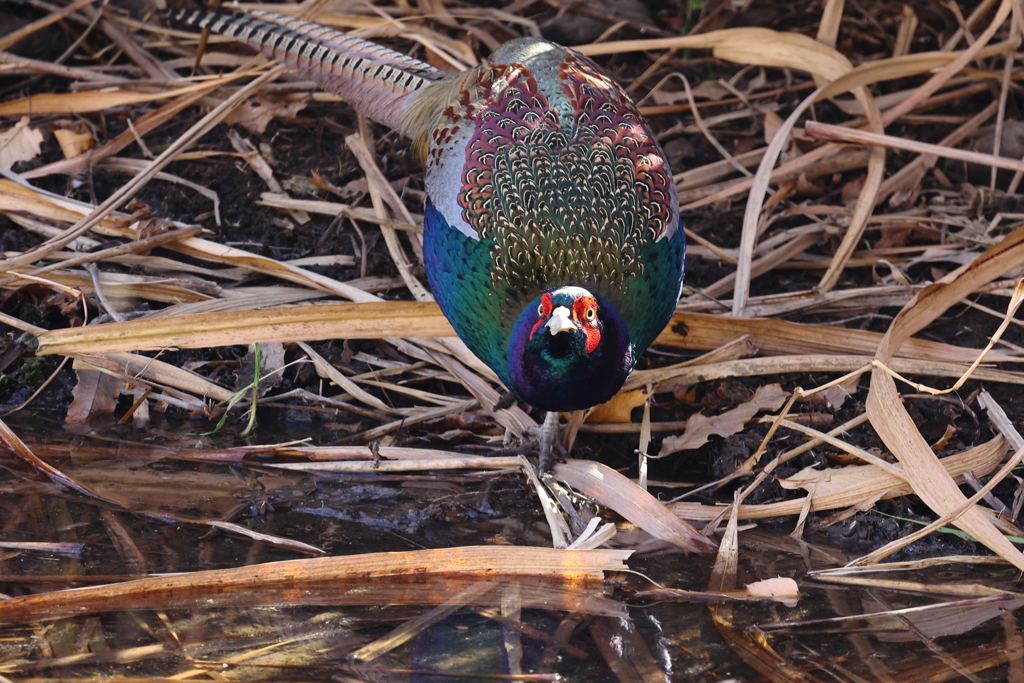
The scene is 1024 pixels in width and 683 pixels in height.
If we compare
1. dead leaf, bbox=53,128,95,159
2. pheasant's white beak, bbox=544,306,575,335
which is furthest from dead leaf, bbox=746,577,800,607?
dead leaf, bbox=53,128,95,159

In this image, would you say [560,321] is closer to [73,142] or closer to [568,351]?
[568,351]

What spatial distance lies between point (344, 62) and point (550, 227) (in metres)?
1.52

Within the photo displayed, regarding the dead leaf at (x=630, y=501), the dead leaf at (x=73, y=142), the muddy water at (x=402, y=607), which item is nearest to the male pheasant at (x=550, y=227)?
the dead leaf at (x=630, y=501)

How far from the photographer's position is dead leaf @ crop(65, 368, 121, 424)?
12.1ft

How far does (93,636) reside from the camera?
7.61 ft

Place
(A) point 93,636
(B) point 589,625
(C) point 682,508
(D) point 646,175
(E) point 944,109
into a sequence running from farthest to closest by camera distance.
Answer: (E) point 944,109 → (D) point 646,175 → (C) point 682,508 → (B) point 589,625 → (A) point 93,636

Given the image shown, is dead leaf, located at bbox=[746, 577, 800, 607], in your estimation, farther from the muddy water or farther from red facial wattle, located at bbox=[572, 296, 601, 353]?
red facial wattle, located at bbox=[572, 296, 601, 353]

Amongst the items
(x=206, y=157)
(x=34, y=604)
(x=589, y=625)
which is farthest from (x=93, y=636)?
(x=206, y=157)

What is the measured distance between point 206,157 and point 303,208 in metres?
0.72

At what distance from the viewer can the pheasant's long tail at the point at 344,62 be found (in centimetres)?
416

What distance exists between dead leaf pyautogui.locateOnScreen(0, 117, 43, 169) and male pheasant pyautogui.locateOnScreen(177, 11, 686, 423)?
2300mm

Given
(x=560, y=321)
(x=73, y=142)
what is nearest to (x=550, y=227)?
(x=560, y=321)

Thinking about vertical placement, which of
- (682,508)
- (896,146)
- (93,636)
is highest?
(896,146)

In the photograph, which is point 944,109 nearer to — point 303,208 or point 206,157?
point 303,208
